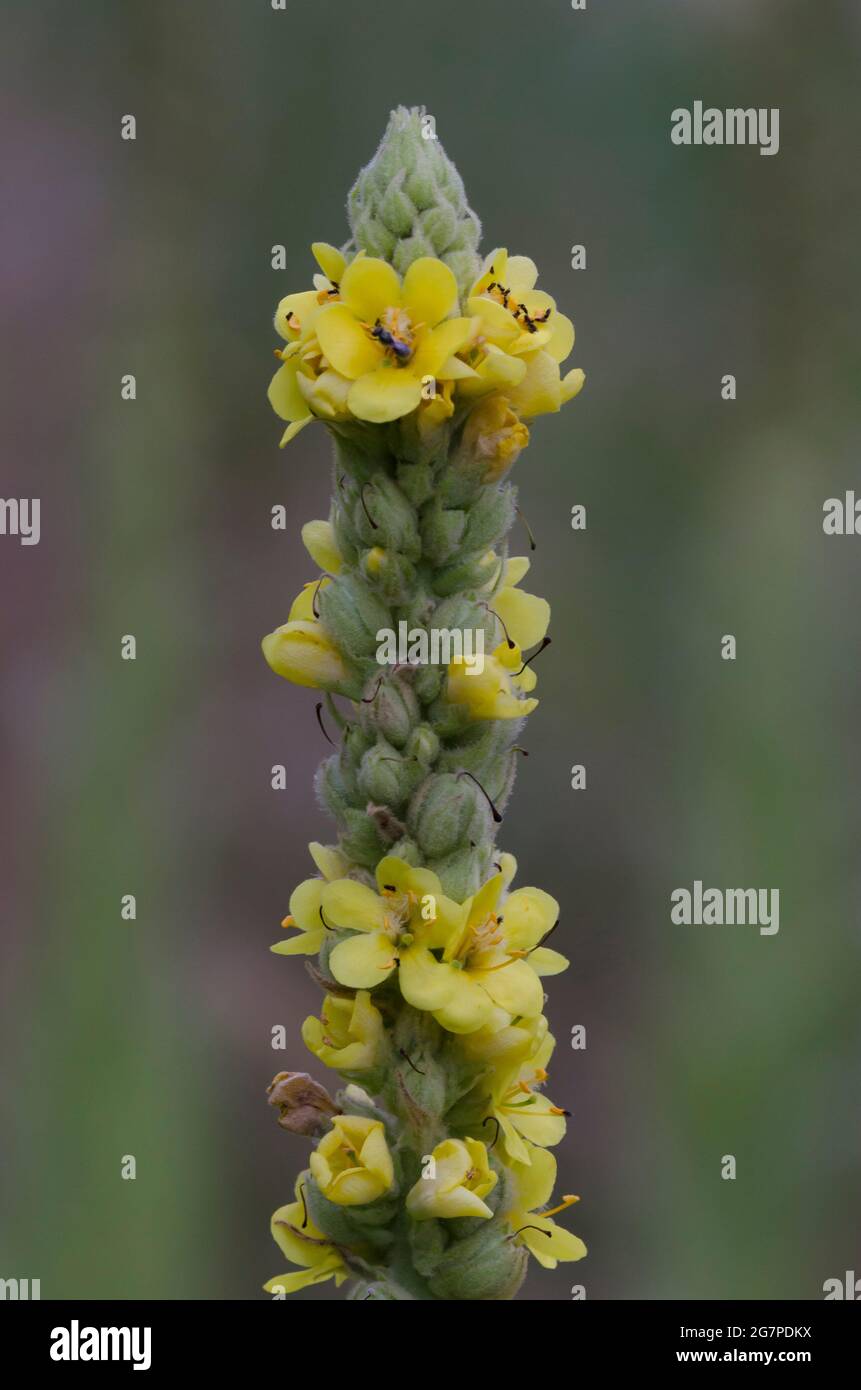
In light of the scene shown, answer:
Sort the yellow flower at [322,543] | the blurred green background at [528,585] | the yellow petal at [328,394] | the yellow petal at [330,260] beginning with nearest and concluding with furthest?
the yellow petal at [328,394]
the yellow petal at [330,260]
the yellow flower at [322,543]
the blurred green background at [528,585]

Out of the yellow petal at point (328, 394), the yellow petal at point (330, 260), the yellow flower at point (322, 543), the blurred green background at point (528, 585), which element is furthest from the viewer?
the blurred green background at point (528, 585)

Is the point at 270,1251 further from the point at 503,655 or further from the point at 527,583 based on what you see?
the point at 503,655

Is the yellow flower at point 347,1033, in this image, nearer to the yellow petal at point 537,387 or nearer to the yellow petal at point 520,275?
the yellow petal at point 537,387

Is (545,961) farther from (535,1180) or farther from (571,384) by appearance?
(571,384)

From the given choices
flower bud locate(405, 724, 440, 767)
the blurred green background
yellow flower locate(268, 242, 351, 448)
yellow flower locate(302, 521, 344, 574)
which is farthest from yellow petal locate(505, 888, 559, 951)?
the blurred green background

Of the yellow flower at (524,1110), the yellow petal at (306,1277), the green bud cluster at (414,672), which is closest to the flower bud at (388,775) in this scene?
the green bud cluster at (414,672)

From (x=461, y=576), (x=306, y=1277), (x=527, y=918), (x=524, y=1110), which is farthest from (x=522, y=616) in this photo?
(x=306, y=1277)

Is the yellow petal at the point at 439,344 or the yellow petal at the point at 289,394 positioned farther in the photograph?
the yellow petal at the point at 289,394

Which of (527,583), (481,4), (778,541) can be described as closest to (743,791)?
(778,541)
